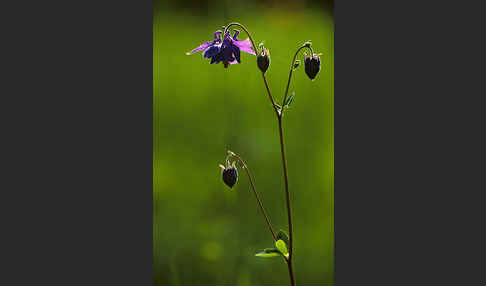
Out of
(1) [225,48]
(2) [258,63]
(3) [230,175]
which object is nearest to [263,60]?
(2) [258,63]

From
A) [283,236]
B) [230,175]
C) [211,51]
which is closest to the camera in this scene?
[211,51]

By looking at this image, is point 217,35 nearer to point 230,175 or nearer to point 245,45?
point 245,45

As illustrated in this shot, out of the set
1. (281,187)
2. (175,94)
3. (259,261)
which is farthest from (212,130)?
(259,261)

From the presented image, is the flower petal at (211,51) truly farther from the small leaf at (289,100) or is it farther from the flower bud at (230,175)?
the flower bud at (230,175)

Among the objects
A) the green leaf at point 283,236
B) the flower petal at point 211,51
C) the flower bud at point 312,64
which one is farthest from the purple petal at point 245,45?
the green leaf at point 283,236

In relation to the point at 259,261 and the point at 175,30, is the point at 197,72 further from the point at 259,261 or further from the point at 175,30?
the point at 259,261
